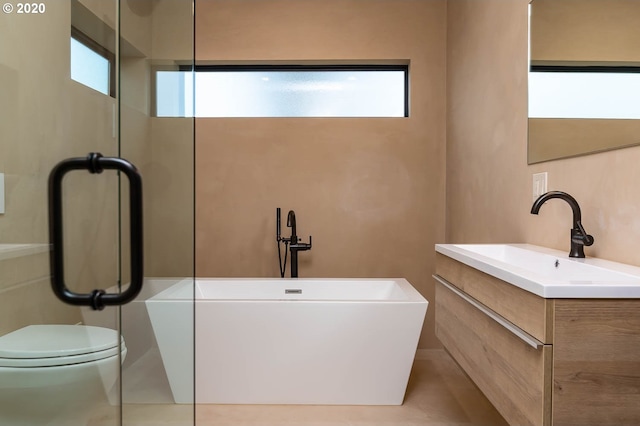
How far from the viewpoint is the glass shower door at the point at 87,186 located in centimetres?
106

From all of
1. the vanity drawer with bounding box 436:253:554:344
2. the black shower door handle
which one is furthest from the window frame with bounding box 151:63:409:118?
the black shower door handle

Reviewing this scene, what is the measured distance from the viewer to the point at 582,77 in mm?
1747

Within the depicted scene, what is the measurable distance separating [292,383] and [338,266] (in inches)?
45.3

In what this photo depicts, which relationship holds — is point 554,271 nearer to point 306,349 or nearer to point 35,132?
point 306,349

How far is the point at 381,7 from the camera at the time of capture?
3.37 m

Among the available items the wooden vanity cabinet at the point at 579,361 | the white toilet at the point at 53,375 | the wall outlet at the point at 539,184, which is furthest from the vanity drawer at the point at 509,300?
the white toilet at the point at 53,375

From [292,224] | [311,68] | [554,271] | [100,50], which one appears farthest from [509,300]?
[311,68]

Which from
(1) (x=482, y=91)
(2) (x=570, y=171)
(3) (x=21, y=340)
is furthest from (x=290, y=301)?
(1) (x=482, y=91)

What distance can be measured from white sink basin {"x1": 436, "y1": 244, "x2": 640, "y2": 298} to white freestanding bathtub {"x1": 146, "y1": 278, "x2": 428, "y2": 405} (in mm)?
618

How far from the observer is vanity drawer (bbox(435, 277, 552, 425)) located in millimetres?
1105

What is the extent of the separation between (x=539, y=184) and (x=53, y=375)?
2.05 m

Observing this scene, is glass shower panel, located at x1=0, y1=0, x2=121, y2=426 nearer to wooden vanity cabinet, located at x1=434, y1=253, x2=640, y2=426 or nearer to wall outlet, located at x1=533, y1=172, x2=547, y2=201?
wooden vanity cabinet, located at x1=434, y1=253, x2=640, y2=426

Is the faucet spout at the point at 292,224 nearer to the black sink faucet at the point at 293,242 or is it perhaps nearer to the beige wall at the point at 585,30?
the black sink faucet at the point at 293,242

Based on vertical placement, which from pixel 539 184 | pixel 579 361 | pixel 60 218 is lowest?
pixel 579 361
